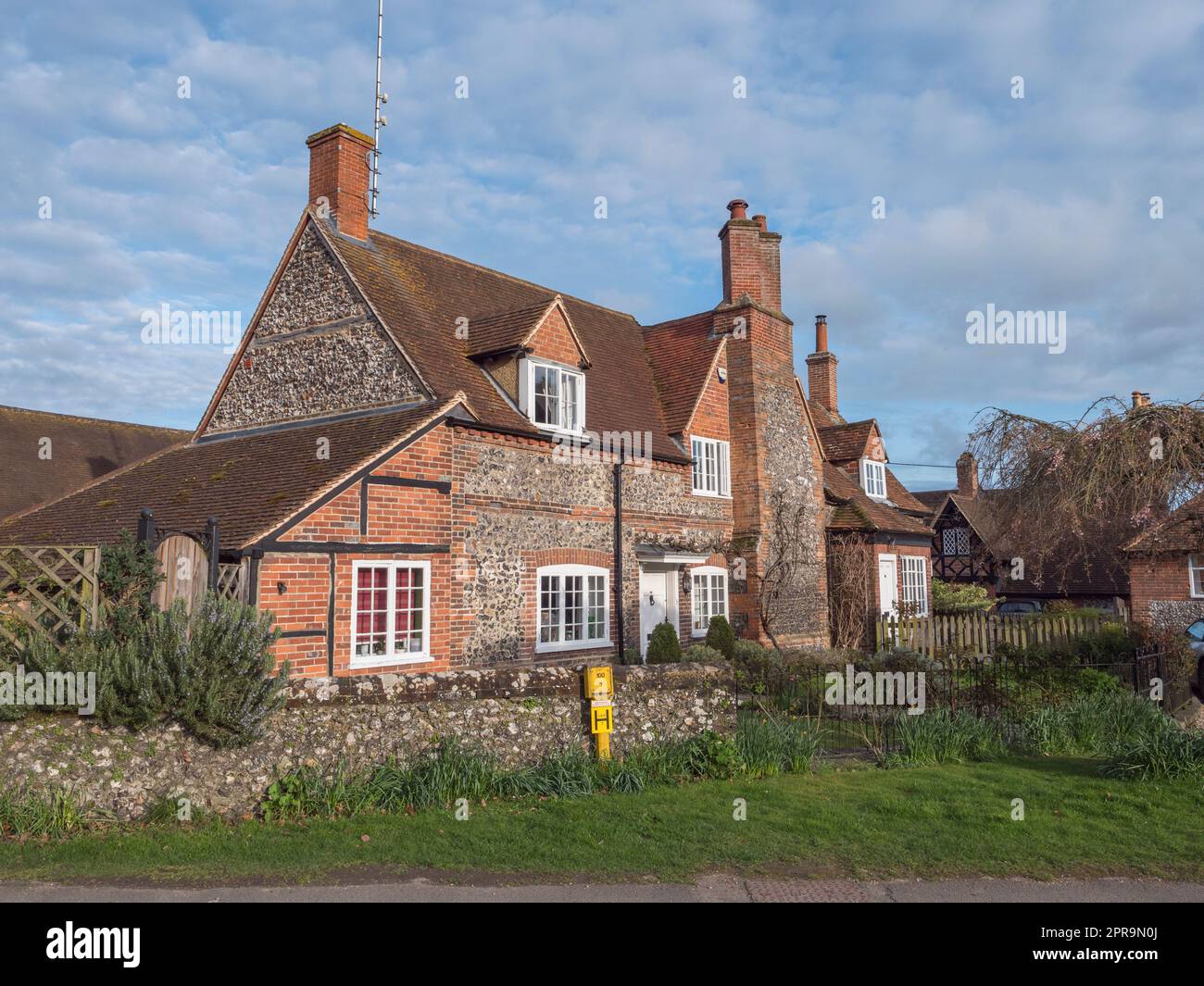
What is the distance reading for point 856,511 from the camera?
24.4 metres

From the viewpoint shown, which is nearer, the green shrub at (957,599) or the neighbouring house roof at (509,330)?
the neighbouring house roof at (509,330)

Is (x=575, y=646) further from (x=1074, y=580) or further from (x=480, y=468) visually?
(x=1074, y=580)

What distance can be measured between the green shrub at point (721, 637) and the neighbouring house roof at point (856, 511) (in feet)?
19.6

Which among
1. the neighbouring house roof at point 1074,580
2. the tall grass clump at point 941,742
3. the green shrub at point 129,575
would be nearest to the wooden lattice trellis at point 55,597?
the green shrub at point 129,575

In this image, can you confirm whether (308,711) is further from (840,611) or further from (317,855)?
(840,611)

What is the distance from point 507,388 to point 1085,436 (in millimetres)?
9797

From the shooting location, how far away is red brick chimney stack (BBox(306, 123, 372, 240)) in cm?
1828

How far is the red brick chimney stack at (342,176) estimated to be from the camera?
1828 cm

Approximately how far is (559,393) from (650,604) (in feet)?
16.6

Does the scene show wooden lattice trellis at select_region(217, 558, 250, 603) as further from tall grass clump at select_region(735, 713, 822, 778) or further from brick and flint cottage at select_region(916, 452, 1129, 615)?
brick and flint cottage at select_region(916, 452, 1129, 615)

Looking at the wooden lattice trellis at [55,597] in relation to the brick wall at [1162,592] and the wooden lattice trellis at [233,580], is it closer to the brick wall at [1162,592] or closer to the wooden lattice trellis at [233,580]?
the wooden lattice trellis at [233,580]

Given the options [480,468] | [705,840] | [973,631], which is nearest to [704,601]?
[973,631]

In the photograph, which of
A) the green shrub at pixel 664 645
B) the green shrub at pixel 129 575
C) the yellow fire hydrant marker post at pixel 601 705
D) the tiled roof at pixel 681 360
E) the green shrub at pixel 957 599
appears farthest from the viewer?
the green shrub at pixel 957 599

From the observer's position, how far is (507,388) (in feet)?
56.4
